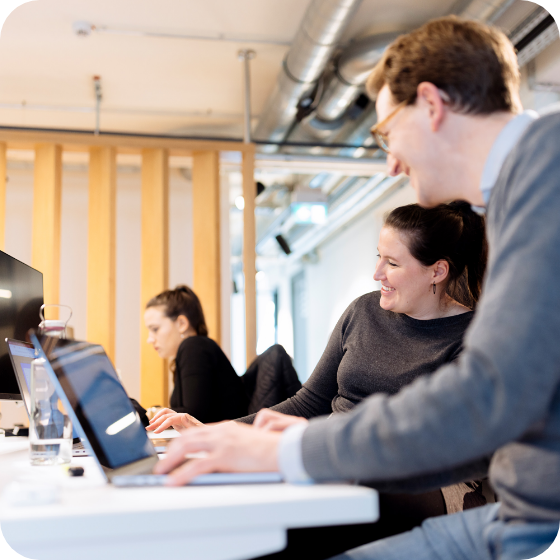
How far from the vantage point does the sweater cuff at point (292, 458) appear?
2.61 feet

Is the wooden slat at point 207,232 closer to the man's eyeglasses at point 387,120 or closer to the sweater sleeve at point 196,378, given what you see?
the sweater sleeve at point 196,378

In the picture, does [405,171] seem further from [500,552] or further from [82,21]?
[82,21]

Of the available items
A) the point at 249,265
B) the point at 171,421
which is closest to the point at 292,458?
the point at 171,421

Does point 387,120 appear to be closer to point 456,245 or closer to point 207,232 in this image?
point 456,245

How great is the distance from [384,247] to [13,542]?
145 centimetres

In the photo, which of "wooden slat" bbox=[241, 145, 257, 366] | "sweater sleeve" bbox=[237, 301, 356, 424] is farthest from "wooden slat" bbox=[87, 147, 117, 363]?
"sweater sleeve" bbox=[237, 301, 356, 424]

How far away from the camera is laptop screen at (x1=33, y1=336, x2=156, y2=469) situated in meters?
0.91

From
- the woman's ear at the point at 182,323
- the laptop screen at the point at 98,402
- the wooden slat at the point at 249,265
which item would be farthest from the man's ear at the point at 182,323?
the laptop screen at the point at 98,402

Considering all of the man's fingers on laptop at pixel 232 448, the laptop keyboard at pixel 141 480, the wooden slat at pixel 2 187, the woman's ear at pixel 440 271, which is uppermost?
the wooden slat at pixel 2 187

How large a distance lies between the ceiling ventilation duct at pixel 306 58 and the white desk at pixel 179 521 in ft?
10.3

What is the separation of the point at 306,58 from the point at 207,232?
5.16 ft

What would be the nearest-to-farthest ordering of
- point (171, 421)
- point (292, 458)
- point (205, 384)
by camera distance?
point (292, 458)
point (171, 421)
point (205, 384)

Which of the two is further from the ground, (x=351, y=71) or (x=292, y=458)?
(x=351, y=71)

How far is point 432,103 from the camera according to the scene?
1.00 m
